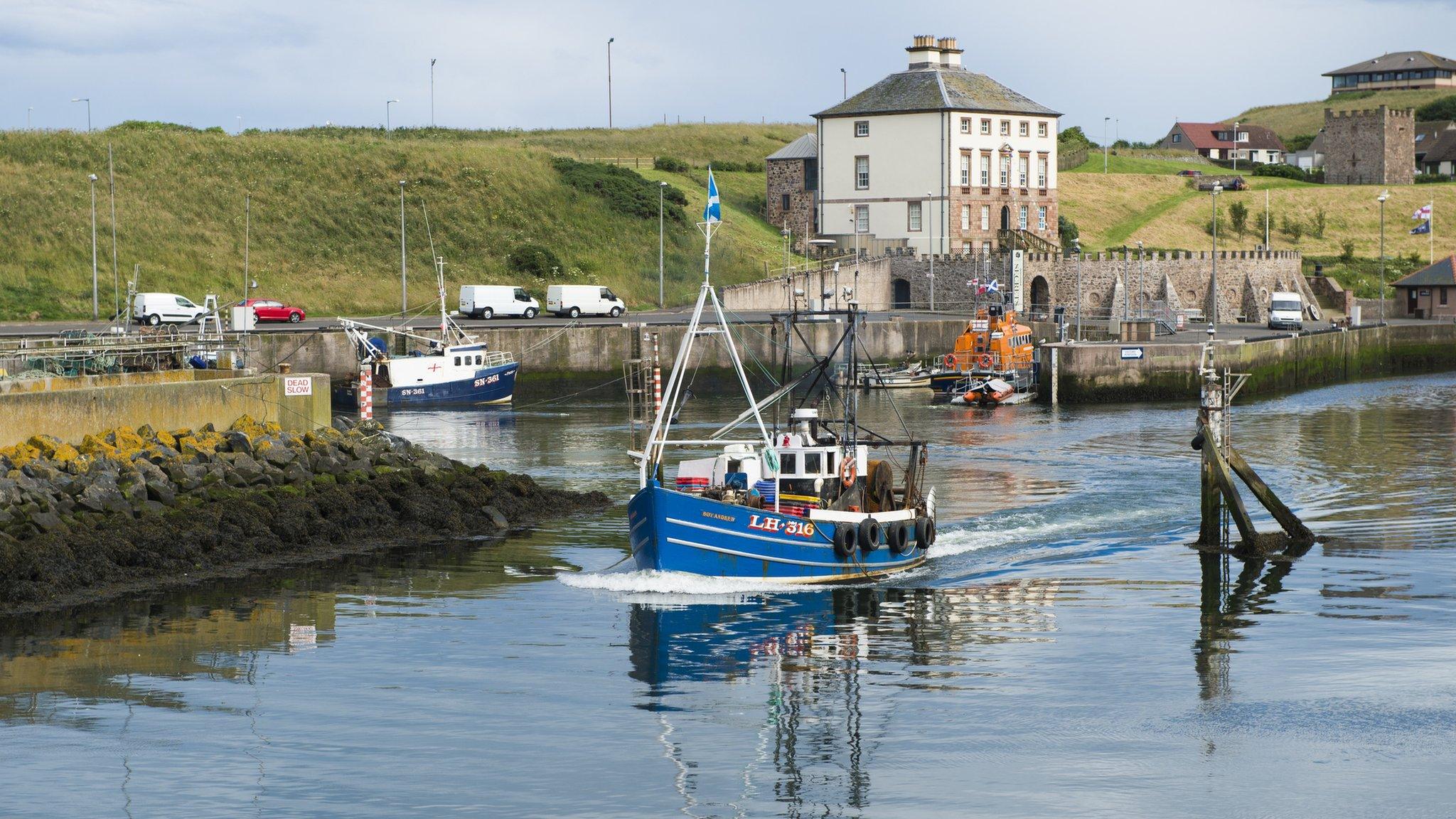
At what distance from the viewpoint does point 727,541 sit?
90.0ft

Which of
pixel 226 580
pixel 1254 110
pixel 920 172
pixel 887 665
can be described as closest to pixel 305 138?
pixel 920 172

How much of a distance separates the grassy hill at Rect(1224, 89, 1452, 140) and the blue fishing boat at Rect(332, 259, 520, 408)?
130 m

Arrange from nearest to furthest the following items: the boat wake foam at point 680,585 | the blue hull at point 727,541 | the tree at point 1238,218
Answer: the blue hull at point 727,541
the boat wake foam at point 680,585
the tree at point 1238,218

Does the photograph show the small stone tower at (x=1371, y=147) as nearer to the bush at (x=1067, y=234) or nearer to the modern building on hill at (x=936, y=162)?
the bush at (x=1067, y=234)

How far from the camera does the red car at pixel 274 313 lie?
6862 centimetres

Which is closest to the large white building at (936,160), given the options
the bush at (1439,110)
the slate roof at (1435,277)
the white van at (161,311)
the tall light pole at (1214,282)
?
the tall light pole at (1214,282)

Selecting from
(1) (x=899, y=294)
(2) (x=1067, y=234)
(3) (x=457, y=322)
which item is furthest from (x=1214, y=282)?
(2) (x=1067, y=234)

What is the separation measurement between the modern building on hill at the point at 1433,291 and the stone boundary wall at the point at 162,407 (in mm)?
67940

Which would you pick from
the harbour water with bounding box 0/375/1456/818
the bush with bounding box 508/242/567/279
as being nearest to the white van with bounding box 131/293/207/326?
the bush with bounding box 508/242/567/279

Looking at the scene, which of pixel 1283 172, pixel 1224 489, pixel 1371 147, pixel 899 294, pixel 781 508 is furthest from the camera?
pixel 1283 172

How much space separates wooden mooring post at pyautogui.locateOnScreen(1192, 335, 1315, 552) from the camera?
3075 cm

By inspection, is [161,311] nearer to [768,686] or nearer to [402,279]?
[402,279]

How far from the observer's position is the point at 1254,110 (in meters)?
198

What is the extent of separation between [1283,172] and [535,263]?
77.6 meters
